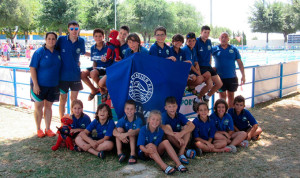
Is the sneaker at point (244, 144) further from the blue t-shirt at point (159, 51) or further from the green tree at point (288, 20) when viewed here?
the green tree at point (288, 20)

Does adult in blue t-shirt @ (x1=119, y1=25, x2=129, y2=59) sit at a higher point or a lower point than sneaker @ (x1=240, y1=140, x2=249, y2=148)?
higher

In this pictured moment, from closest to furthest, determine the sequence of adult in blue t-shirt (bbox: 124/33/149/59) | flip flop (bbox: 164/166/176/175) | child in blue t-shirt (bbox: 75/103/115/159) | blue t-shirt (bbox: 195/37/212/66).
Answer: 1. flip flop (bbox: 164/166/176/175)
2. child in blue t-shirt (bbox: 75/103/115/159)
3. adult in blue t-shirt (bbox: 124/33/149/59)
4. blue t-shirt (bbox: 195/37/212/66)

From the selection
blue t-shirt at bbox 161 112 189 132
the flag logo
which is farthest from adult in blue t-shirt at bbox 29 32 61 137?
blue t-shirt at bbox 161 112 189 132

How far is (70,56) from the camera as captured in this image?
5.94 m

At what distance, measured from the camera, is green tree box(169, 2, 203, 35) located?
59081 millimetres

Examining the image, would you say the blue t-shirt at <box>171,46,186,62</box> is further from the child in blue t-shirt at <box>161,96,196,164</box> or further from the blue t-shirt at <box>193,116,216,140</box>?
the blue t-shirt at <box>193,116,216,140</box>

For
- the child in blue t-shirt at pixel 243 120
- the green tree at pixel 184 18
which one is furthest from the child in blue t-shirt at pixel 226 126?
the green tree at pixel 184 18

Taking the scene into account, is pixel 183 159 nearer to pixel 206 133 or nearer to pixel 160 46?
pixel 206 133

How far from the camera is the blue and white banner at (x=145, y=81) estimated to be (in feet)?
16.3

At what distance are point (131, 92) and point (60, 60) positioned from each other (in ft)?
5.85

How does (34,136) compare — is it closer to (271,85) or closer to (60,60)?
(60,60)

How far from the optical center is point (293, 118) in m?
7.69

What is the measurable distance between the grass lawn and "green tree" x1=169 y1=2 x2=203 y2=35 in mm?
50300

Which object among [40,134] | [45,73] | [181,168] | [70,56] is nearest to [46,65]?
[45,73]
